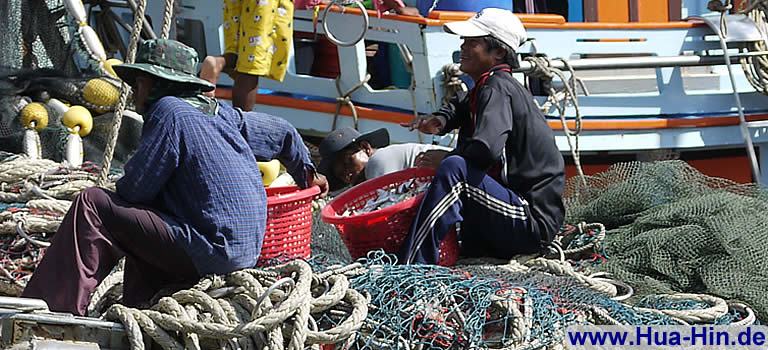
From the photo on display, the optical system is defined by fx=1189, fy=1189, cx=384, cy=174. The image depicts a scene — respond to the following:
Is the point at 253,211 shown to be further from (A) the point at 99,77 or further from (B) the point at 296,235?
(A) the point at 99,77

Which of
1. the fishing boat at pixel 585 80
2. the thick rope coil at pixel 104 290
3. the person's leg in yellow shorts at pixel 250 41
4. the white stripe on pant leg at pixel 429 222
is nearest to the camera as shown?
the thick rope coil at pixel 104 290

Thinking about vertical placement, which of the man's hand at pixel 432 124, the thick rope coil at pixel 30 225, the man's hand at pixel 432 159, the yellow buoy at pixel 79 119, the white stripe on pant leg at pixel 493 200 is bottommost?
the white stripe on pant leg at pixel 493 200

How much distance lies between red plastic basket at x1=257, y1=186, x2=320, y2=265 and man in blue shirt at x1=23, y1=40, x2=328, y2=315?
266mm

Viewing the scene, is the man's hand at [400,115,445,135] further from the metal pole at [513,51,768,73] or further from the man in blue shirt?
the metal pole at [513,51,768,73]

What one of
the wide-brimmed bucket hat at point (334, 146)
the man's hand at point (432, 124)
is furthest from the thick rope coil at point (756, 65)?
the man's hand at point (432, 124)

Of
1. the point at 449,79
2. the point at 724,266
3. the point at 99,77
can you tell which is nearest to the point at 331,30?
the point at 449,79

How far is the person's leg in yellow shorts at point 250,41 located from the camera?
6777mm

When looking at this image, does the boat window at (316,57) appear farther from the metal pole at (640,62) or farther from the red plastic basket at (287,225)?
the red plastic basket at (287,225)

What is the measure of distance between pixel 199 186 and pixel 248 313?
472mm

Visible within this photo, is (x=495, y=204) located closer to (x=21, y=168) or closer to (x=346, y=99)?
(x=21, y=168)

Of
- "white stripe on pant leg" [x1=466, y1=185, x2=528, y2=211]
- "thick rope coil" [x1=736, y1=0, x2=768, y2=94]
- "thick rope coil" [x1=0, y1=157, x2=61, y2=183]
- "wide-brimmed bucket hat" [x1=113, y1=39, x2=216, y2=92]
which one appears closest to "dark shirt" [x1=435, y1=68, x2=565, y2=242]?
"white stripe on pant leg" [x1=466, y1=185, x2=528, y2=211]

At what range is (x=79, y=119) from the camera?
22.4ft

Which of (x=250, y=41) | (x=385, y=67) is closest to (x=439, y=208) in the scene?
(x=250, y=41)

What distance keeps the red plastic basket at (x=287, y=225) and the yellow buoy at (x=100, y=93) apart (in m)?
2.71
